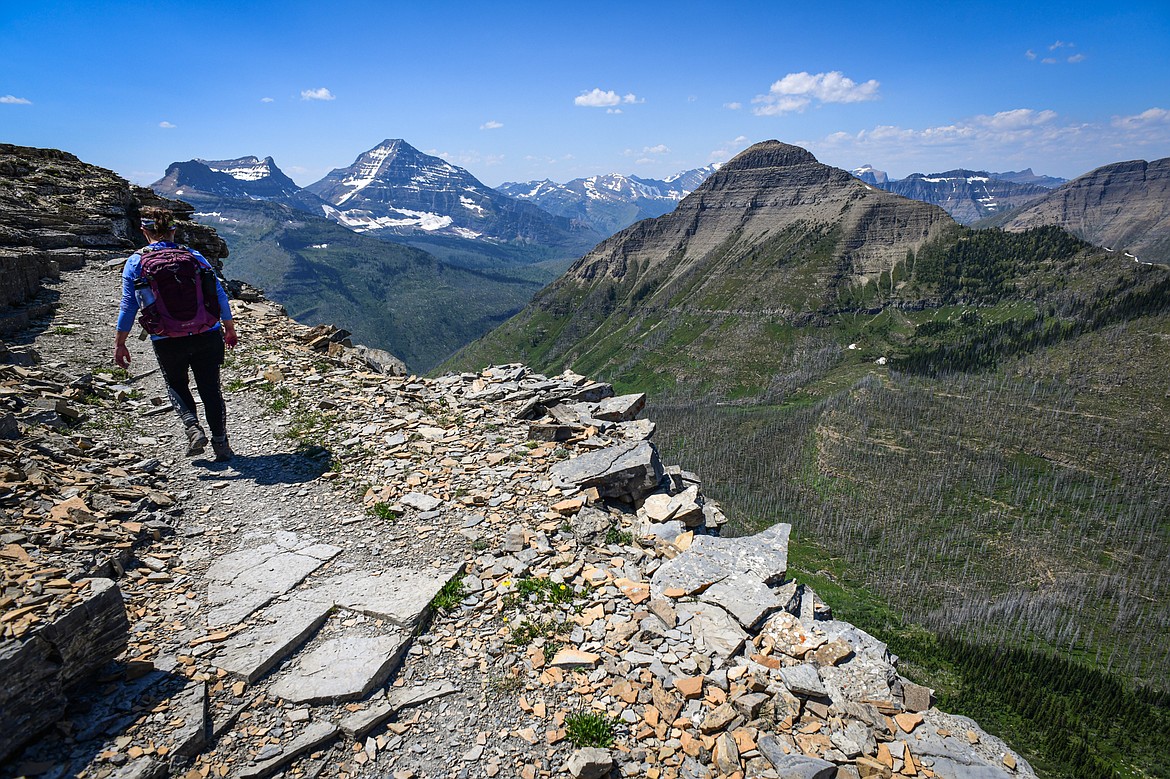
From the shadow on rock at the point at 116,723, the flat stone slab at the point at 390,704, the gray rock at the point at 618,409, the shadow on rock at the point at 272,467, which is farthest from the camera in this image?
the gray rock at the point at 618,409

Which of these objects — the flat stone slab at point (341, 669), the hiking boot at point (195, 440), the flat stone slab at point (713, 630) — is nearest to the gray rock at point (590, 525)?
the flat stone slab at point (713, 630)

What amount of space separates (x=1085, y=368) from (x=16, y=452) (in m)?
266

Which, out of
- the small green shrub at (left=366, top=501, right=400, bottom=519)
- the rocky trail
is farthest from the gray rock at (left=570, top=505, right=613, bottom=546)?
the small green shrub at (left=366, top=501, right=400, bottom=519)

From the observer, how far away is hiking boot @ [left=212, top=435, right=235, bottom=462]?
42.9 feet

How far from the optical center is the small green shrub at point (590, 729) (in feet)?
23.0

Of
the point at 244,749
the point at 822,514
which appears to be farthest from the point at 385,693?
the point at 822,514

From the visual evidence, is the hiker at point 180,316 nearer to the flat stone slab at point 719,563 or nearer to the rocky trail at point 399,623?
the rocky trail at point 399,623

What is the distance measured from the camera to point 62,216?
31375 mm

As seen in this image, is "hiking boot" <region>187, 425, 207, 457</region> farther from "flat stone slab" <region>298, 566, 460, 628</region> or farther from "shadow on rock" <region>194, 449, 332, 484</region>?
"flat stone slab" <region>298, 566, 460, 628</region>

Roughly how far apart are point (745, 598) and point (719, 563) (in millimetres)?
1146

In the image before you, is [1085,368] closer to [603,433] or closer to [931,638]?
[931,638]

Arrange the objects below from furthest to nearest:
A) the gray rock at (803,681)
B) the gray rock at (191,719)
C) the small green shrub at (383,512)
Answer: the small green shrub at (383,512)
the gray rock at (803,681)
the gray rock at (191,719)

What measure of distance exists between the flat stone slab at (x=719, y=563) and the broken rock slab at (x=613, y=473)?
262 cm

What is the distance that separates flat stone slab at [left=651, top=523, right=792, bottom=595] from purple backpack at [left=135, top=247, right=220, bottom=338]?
11901 mm
